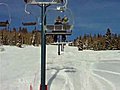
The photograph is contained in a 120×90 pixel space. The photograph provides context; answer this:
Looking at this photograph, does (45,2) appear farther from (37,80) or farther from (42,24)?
(37,80)

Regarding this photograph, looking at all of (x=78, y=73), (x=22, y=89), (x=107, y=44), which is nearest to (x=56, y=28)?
(x=22, y=89)

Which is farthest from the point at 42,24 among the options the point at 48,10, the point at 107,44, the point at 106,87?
the point at 107,44

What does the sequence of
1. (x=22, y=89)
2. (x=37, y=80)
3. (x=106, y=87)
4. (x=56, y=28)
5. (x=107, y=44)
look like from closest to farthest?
1. (x=56, y=28)
2. (x=22, y=89)
3. (x=106, y=87)
4. (x=37, y=80)
5. (x=107, y=44)

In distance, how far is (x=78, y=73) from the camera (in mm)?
26469

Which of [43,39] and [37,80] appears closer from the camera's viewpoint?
[43,39]

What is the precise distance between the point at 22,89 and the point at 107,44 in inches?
3023

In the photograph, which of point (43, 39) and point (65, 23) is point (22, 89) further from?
point (65, 23)

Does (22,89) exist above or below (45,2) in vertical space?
below

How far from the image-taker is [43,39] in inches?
599

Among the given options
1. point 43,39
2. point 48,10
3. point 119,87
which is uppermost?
point 48,10

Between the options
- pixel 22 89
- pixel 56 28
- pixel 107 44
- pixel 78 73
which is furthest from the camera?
pixel 107 44

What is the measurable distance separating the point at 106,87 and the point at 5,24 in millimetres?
8207

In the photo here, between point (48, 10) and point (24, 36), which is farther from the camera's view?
point (24, 36)

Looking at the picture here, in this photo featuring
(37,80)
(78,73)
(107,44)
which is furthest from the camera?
(107,44)
